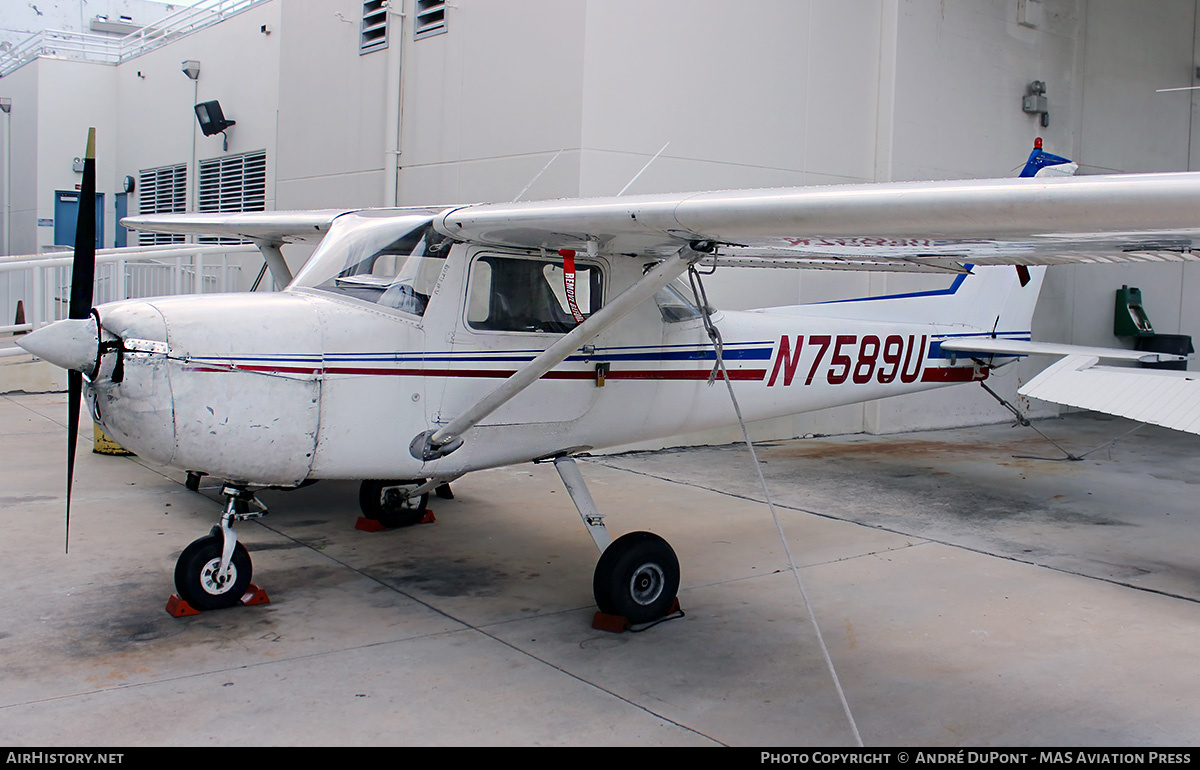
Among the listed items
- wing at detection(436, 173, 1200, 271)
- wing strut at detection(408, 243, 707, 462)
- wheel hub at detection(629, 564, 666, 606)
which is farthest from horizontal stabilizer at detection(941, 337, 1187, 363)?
wing strut at detection(408, 243, 707, 462)

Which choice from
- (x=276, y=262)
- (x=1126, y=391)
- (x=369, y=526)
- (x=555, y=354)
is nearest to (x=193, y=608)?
(x=369, y=526)

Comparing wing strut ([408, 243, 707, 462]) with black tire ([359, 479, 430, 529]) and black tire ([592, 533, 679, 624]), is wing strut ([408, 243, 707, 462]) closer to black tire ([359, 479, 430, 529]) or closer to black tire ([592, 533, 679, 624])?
black tire ([592, 533, 679, 624])

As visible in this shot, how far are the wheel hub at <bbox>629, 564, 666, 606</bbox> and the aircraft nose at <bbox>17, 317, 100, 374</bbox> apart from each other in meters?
2.83

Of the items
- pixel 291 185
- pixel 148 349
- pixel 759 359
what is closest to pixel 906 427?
pixel 759 359

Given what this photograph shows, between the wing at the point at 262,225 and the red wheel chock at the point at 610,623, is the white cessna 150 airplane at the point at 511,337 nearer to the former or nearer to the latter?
the red wheel chock at the point at 610,623

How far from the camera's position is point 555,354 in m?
4.77

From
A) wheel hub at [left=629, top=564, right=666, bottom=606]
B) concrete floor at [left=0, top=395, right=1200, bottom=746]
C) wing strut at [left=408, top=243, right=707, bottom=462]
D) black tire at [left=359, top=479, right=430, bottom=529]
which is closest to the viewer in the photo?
concrete floor at [left=0, top=395, right=1200, bottom=746]

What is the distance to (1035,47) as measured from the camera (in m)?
13.6

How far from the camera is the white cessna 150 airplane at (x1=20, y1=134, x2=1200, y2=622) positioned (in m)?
3.94

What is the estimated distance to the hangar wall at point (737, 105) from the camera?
9922mm

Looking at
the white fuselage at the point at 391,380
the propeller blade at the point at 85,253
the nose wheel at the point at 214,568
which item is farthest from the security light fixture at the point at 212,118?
the nose wheel at the point at 214,568

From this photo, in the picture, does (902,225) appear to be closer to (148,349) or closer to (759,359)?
(759,359)

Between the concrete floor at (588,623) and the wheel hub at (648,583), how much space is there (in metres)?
0.24

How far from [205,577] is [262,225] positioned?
3.09 m
